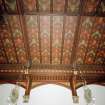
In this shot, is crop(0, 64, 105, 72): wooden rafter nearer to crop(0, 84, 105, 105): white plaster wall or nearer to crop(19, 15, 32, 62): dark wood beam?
crop(19, 15, 32, 62): dark wood beam

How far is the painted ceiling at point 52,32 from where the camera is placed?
202 inches

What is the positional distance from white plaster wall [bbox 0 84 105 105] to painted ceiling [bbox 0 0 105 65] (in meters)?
0.92

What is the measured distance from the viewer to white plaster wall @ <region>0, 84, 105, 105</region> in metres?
5.87

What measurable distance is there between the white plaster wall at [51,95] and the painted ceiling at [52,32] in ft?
3.03

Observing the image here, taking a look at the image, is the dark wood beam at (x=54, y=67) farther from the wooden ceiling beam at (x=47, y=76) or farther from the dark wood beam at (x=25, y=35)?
the dark wood beam at (x=25, y=35)

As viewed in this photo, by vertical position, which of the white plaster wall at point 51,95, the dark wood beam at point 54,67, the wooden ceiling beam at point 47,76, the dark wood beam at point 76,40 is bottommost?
the white plaster wall at point 51,95

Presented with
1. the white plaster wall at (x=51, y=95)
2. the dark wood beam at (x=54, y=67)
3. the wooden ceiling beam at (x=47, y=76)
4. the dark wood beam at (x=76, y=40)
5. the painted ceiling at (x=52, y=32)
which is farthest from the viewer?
the dark wood beam at (x=54, y=67)

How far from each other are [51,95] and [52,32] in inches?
78.3

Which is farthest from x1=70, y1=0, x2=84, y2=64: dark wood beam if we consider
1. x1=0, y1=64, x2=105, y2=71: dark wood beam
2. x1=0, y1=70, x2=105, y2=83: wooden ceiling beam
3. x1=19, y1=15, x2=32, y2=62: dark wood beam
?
x1=19, y1=15, x2=32, y2=62: dark wood beam

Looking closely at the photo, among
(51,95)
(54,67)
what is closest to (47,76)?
(54,67)

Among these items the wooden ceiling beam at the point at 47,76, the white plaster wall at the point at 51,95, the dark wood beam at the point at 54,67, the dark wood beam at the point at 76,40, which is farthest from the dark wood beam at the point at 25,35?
the dark wood beam at the point at 76,40

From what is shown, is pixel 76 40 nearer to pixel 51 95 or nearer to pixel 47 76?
pixel 47 76

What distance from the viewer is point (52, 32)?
579 cm

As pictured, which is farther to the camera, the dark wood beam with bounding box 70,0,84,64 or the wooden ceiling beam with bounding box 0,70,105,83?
the wooden ceiling beam with bounding box 0,70,105,83
